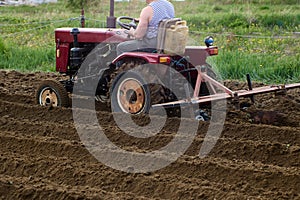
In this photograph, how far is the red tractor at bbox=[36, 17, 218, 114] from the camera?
7020 mm

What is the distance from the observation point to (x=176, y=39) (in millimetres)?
6984

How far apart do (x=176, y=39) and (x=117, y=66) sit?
2.77ft

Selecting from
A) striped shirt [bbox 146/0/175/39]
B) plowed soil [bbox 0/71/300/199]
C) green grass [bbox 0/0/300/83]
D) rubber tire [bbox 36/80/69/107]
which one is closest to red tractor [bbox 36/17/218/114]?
rubber tire [bbox 36/80/69/107]

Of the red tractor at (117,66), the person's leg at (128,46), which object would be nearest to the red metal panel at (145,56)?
the red tractor at (117,66)

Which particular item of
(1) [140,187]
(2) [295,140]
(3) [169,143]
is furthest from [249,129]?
(1) [140,187]

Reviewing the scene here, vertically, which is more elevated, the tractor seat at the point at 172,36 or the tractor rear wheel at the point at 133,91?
the tractor seat at the point at 172,36

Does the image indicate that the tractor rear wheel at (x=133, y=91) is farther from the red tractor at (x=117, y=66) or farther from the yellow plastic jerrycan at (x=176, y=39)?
the yellow plastic jerrycan at (x=176, y=39)

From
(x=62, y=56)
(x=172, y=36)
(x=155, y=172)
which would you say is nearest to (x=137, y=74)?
(x=172, y=36)

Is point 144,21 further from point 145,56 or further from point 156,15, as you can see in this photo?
point 145,56

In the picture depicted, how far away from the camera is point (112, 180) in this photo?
5137 mm

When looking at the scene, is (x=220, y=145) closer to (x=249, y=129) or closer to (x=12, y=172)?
(x=249, y=129)

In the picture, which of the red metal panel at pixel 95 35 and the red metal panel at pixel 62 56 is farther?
the red metal panel at pixel 62 56

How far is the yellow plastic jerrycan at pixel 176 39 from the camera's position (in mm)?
6973

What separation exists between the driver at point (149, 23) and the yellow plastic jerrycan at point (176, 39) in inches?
7.7
